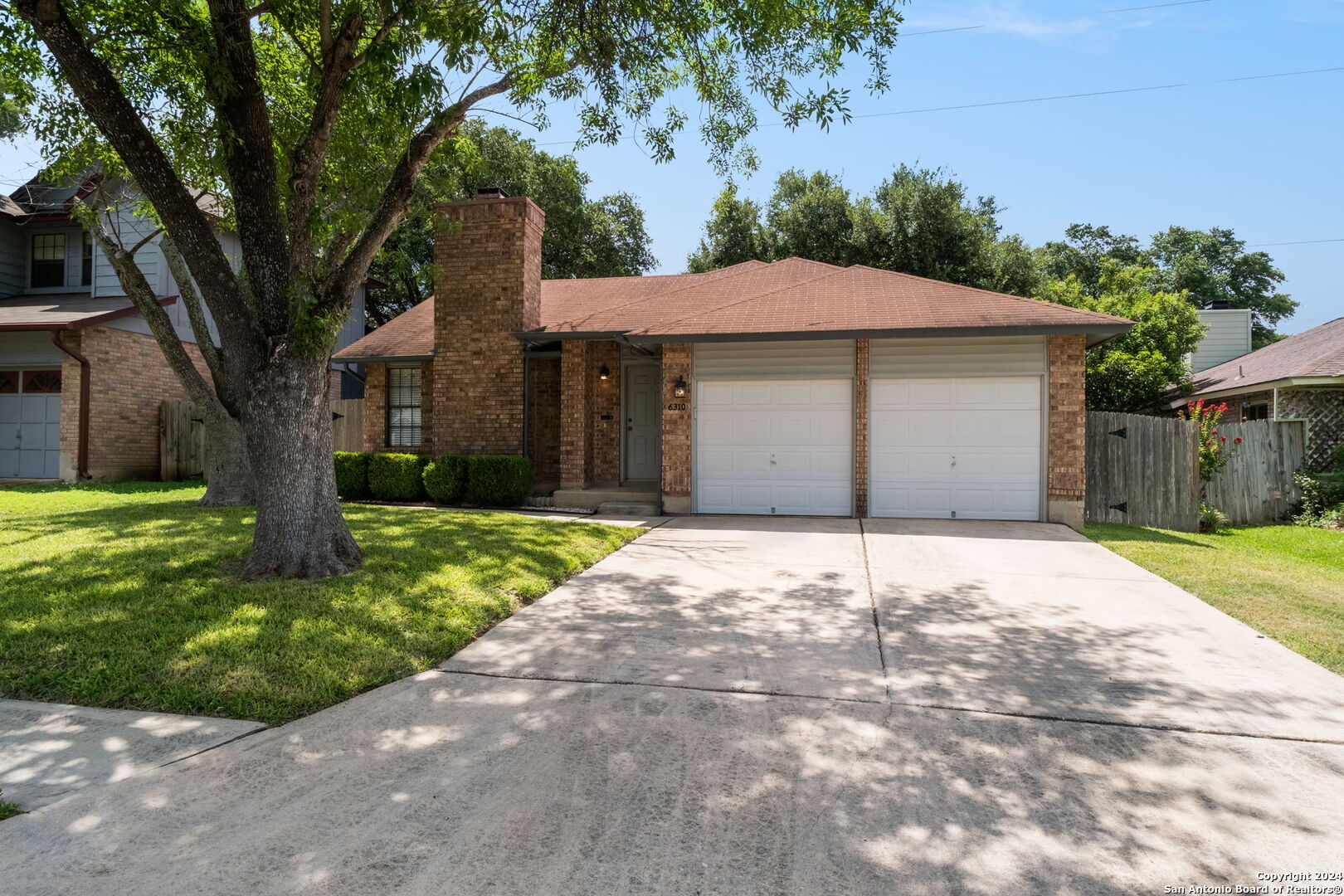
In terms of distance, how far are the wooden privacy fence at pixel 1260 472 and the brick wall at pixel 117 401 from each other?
65.3 feet

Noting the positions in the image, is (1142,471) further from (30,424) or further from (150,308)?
(30,424)

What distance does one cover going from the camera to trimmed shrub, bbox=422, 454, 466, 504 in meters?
12.0

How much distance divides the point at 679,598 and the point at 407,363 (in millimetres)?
10050

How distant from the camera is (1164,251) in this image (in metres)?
38.1

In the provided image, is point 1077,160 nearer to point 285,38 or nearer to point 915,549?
point 915,549

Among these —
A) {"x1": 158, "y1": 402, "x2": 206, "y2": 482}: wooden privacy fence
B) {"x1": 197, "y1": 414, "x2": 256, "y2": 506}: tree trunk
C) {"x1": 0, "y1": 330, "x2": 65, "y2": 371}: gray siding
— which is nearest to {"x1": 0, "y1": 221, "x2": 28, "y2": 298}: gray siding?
{"x1": 0, "y1": 330, "x2": 65, "y2": 371}: gray siding

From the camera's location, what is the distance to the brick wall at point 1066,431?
1042 centimetres

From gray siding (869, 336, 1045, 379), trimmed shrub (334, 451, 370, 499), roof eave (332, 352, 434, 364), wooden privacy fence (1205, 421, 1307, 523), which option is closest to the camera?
gray siding (869, 336, 1045, 379)

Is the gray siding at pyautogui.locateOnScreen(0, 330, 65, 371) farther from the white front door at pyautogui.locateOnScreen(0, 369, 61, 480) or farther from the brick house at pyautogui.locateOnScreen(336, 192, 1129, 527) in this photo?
the brick house at pyautogui.locateOnScreen(336, 192, 1129, 527)

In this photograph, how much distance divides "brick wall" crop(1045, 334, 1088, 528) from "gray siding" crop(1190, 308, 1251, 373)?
14544 mm

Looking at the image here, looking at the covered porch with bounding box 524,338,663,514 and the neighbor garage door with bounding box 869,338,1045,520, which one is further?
the covered porch with bounding box 524,338,663,514

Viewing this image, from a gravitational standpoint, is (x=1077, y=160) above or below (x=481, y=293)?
above

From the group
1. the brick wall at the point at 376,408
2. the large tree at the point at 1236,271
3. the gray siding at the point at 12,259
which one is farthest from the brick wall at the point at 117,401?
the large tree at the point at 1236,271

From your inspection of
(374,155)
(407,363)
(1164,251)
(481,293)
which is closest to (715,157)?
(374,155)
